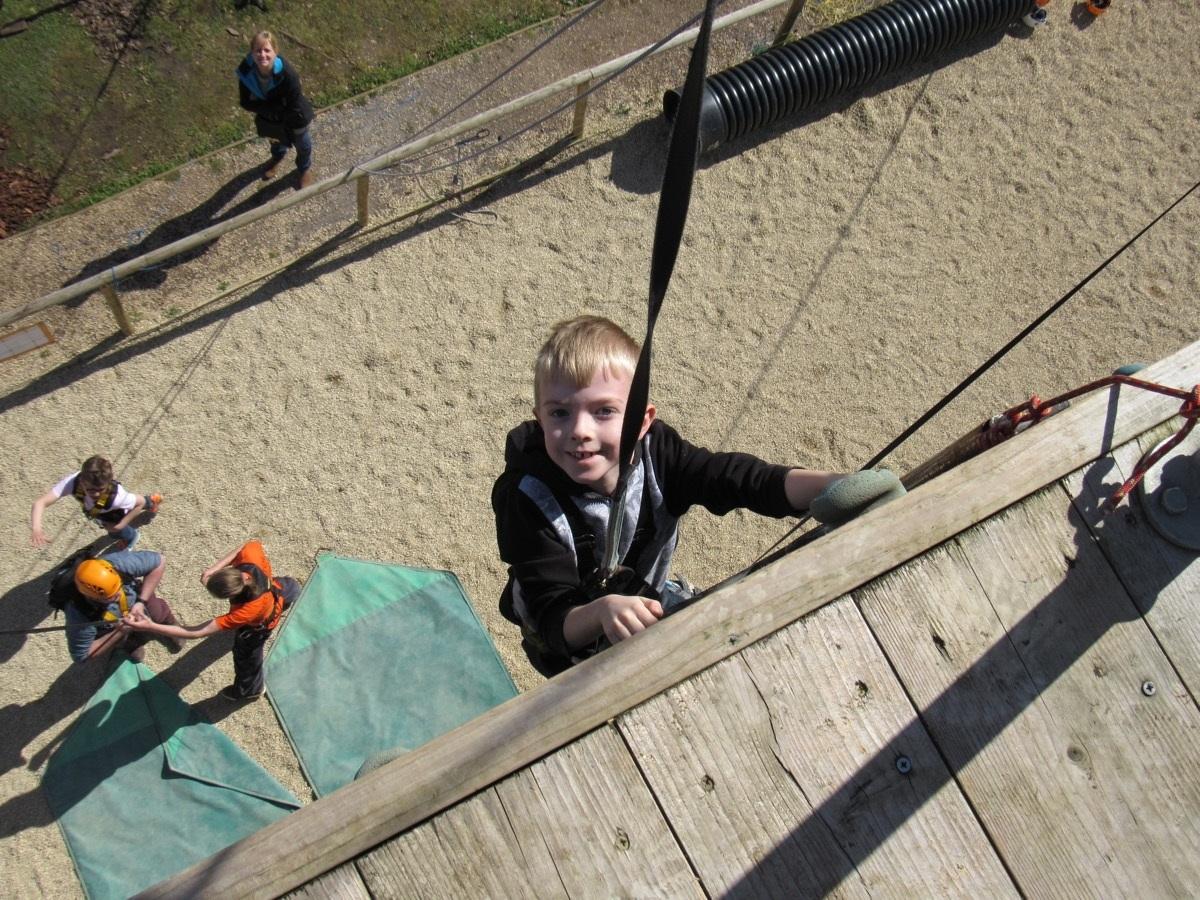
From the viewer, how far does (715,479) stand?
250cm

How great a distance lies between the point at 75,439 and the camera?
5.51m

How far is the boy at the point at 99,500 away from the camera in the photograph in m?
4.80

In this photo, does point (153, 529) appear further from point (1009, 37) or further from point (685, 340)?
point (1009, 37)

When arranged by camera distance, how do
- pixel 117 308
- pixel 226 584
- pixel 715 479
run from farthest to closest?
1. pixel 117 308
2. pixel 226 584
3. pixel 715 479

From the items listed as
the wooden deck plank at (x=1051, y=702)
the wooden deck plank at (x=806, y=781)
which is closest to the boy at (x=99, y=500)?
the wooden deck plank at (x=806, y=781)

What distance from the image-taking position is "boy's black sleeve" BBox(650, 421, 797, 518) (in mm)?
2439

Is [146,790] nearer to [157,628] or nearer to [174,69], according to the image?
[157,628]

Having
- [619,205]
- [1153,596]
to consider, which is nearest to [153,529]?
[619,205]

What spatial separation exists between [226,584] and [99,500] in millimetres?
960

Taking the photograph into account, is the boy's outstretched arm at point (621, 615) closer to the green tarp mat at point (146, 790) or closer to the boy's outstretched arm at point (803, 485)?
the boy's outstretched arm at point (803, 485)

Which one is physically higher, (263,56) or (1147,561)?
(263,56)

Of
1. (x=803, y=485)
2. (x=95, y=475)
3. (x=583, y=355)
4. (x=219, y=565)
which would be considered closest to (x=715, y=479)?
(x=803, y=485)

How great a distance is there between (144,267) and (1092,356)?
6.22 meters

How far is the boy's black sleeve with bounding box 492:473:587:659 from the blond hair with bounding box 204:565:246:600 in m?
2.64
